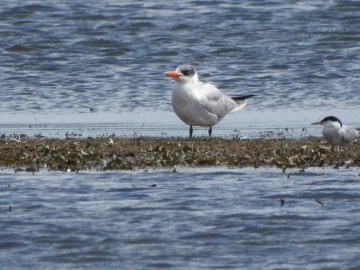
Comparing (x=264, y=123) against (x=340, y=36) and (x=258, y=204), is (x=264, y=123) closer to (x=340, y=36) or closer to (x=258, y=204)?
(x=258, y=204)

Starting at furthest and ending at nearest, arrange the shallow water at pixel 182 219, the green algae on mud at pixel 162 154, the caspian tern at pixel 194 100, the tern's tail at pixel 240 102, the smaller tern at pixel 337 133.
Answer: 1. the tern's tail at pixel 240 102
2. the caspian tern at pixel 194 100
3. the smaller tern at pixel 337 133
4. the green algae on mud at pixel 162 154
5. the shallow water at pixel 182 219

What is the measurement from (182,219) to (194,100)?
561 centimetres

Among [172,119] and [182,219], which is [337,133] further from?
[172,119]

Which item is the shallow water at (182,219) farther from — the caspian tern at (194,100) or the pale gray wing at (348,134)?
the caspian tern at (194,100)

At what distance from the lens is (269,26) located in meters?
25.9

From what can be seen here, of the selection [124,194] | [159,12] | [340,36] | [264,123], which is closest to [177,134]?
[264,123]

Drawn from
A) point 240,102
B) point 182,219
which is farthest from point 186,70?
point 182,219

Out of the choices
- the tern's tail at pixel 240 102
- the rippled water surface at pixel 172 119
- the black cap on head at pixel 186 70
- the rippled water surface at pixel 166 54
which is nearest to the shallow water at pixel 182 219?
the rippled water surface at pixel 172 119

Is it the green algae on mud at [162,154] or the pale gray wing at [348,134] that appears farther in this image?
the pale gray wing at [348,134]

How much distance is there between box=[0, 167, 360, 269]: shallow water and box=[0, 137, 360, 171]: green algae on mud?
14.2 inches

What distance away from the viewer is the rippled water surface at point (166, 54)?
19.1m

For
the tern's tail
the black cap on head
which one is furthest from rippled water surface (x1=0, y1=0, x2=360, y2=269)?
the black cap on head

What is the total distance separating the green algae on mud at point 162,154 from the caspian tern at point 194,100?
1134 millimetres

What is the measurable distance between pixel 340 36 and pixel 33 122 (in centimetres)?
911
